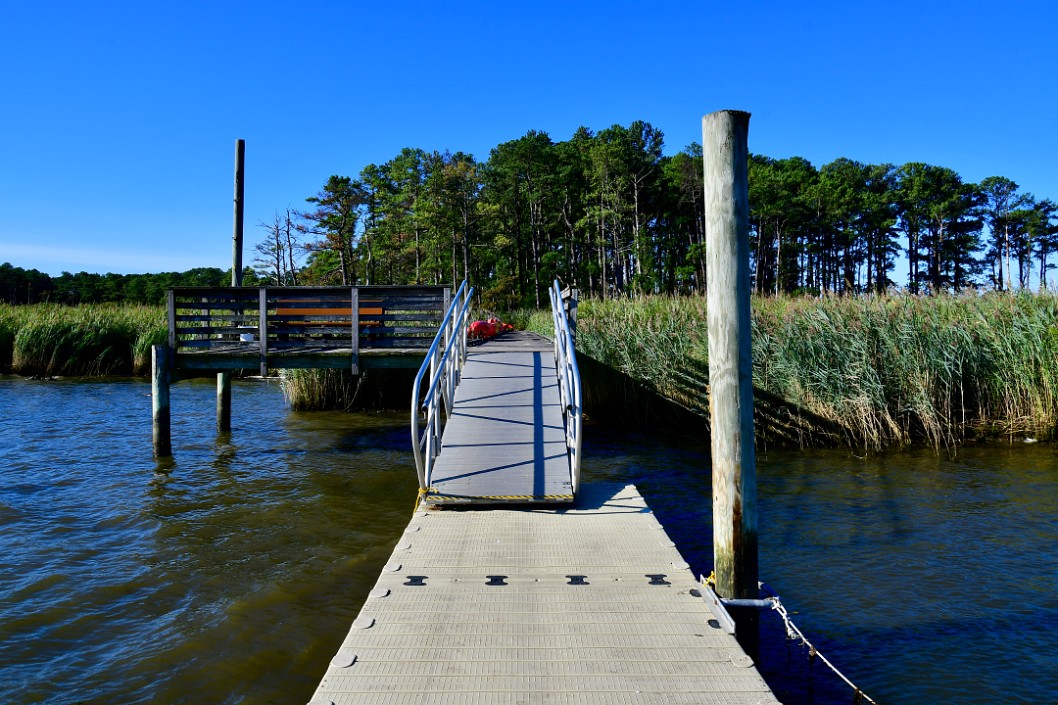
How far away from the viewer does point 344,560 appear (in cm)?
668

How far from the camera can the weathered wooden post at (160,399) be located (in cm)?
1109

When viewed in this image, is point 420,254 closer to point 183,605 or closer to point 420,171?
point 420,171

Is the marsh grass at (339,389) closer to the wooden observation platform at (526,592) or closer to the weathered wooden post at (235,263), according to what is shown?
the weathered wooden post at (235,263)

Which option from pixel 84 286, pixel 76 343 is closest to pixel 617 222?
pixel 76 343

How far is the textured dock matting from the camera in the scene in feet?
10.7

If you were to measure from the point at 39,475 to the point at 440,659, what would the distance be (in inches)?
364

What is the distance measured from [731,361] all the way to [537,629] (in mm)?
2127

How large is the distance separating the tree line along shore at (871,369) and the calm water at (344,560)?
70cm

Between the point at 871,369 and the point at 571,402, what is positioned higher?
the point at 871,369

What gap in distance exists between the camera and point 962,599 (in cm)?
559

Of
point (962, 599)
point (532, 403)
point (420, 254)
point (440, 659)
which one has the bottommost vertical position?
point (962, 599)

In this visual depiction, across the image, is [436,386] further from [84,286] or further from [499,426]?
[84,286]

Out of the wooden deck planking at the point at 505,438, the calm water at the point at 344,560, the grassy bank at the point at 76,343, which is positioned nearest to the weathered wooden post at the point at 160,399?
the calm water at the point at 344,560

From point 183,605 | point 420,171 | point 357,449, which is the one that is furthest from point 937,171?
point 183,605
